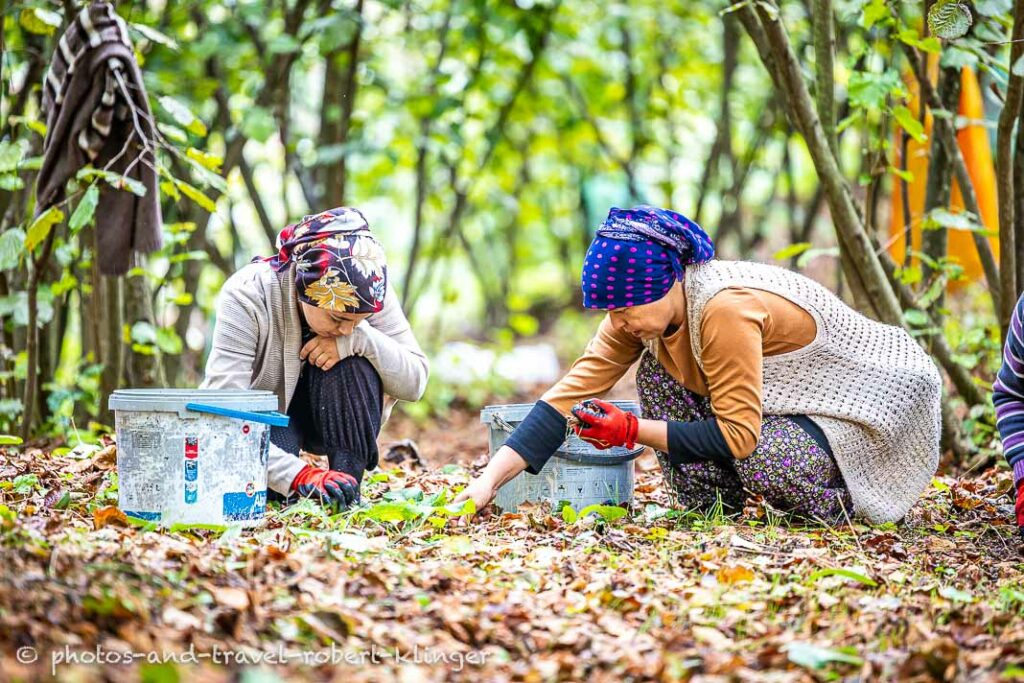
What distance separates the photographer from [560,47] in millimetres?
7418

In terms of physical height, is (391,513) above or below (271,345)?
below

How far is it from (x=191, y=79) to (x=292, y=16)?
1086 mm

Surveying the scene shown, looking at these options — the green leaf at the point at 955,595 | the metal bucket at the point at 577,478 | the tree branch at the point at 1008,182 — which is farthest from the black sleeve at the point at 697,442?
the tree branch at the point at 1008,182

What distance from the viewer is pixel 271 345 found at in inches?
122

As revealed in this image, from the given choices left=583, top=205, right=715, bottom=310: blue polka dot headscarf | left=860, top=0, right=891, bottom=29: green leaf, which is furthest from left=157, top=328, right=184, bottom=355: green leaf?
left=860, top=0, right=891, bottom=29: green leaf

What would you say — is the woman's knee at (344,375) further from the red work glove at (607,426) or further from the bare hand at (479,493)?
the red work glove at (607,426)

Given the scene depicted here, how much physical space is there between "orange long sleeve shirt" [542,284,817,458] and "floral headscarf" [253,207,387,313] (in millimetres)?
840

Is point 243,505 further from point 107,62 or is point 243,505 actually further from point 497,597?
point 107,62

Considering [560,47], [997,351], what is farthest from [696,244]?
[560,47]

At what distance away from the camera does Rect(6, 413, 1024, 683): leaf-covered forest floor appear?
1895mm

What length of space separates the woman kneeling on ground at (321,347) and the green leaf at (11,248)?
896 mm

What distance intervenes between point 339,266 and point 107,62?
1.24m

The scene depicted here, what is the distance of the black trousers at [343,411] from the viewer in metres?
3.15

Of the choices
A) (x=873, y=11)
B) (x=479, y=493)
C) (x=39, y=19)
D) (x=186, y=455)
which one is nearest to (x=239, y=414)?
(x=186, y=455)
